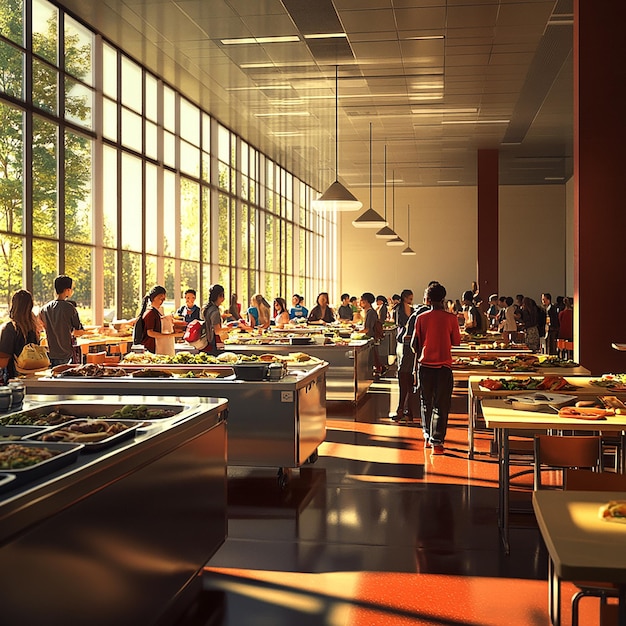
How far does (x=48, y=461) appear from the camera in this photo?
8.84ft

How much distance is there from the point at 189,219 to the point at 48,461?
520 inches

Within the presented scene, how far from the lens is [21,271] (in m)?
9.68

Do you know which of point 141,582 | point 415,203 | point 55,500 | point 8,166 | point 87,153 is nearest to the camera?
point 55,500

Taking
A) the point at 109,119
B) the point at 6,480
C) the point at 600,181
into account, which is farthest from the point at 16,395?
the point at 109,119

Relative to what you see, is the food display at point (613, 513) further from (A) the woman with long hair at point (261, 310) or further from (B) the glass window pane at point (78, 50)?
(A) the woman with long hair at point (261, 310)

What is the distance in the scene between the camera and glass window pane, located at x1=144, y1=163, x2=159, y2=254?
13.6m

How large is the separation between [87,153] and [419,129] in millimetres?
8306

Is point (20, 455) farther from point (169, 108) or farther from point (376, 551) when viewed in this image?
point (169, 108)

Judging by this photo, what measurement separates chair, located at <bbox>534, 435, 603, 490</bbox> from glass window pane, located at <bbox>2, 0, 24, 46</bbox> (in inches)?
291

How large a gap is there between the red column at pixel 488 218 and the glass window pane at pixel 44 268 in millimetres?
12062

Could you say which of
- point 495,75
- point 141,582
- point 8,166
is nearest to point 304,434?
point 141,582

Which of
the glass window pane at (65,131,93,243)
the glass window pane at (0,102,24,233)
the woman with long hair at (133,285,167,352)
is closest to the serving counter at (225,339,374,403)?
the glass window pane at (65,131,93,243)

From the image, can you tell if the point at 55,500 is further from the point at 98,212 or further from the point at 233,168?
the point at 233,168

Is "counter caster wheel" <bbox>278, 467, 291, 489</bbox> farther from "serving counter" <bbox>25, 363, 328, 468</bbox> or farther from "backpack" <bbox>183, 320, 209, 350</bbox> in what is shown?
"backpack" <bbox>183, 320, 209, 350</bbox>
